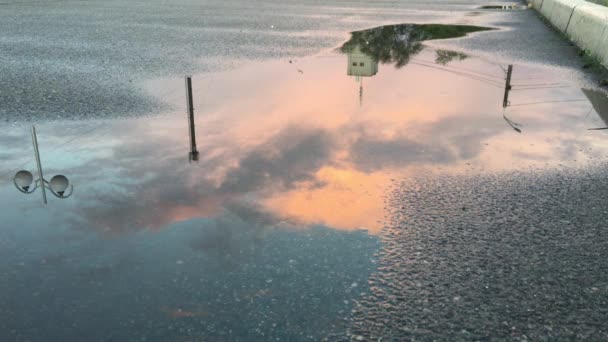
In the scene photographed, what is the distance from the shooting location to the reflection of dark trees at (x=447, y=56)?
1038 centimetres

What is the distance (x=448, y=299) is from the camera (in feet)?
10.1

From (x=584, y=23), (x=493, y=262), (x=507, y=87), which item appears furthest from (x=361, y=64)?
(x=493, y=262)

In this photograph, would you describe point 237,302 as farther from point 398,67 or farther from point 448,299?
point 398,67

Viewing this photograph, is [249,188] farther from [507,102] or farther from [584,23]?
[584,23]

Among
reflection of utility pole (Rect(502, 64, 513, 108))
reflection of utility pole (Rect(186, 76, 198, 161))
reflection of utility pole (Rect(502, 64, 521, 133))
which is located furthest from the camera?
reflection of utility pole (Rect(502, 64, 513, 108))

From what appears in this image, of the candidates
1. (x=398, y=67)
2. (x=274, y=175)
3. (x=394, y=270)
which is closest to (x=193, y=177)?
(x=274, y=175)

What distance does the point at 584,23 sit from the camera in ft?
39.2

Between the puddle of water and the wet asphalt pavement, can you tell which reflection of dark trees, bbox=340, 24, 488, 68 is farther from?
the wet asphalt pavement

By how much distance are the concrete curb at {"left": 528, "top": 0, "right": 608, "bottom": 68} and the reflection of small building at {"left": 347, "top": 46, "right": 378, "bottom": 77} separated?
13.9 feet

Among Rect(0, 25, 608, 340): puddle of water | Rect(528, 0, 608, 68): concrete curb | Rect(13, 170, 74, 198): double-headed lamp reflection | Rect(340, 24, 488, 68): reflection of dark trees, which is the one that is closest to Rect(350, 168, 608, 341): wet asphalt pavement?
Rect(0, 25, 608, 340): puddle of water

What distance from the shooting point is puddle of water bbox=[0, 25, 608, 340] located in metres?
3.03

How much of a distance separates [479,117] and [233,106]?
10.4 ft

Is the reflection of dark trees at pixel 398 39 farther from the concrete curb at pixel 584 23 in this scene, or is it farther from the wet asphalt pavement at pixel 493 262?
the wet asphalt pavement at pixel 493 262

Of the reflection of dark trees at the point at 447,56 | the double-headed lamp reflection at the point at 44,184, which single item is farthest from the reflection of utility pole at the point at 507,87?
the double-headed lamp reflection at the point at 44,184
